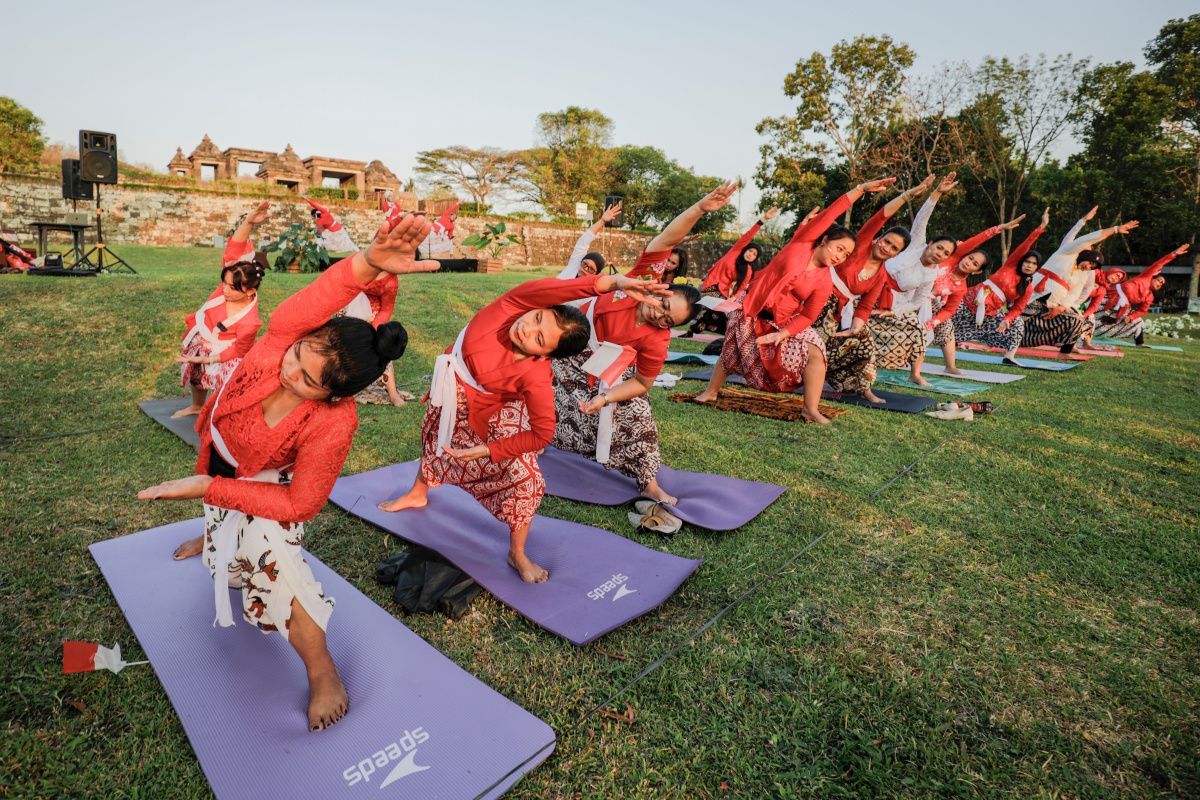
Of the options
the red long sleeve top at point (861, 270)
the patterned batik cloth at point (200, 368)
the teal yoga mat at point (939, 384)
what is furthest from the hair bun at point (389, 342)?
the teal yoga mat at point (939, 384)

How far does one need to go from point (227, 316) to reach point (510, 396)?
2891mm

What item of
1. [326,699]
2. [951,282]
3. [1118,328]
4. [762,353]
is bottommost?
[326,699]

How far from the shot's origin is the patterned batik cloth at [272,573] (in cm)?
196

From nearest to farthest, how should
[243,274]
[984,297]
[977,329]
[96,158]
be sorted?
[243,274]
[984,297]
[96,158]
[977,329]

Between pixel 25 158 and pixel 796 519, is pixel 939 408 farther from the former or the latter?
pixel 25 158

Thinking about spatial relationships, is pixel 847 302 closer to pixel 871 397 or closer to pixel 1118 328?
pixel 871 397

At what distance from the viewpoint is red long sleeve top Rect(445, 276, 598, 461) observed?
112 inches

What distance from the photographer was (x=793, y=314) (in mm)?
5703

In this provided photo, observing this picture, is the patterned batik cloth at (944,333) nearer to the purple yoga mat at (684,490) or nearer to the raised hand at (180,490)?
the purple yoga mat at (684,490)

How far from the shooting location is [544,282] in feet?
8.99

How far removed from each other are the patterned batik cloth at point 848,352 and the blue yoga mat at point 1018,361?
→ 462 centimetres

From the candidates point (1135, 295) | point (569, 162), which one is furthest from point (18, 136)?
point (1135, 295)

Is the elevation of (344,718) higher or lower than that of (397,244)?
lower

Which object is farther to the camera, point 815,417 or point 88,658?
point 815,417
